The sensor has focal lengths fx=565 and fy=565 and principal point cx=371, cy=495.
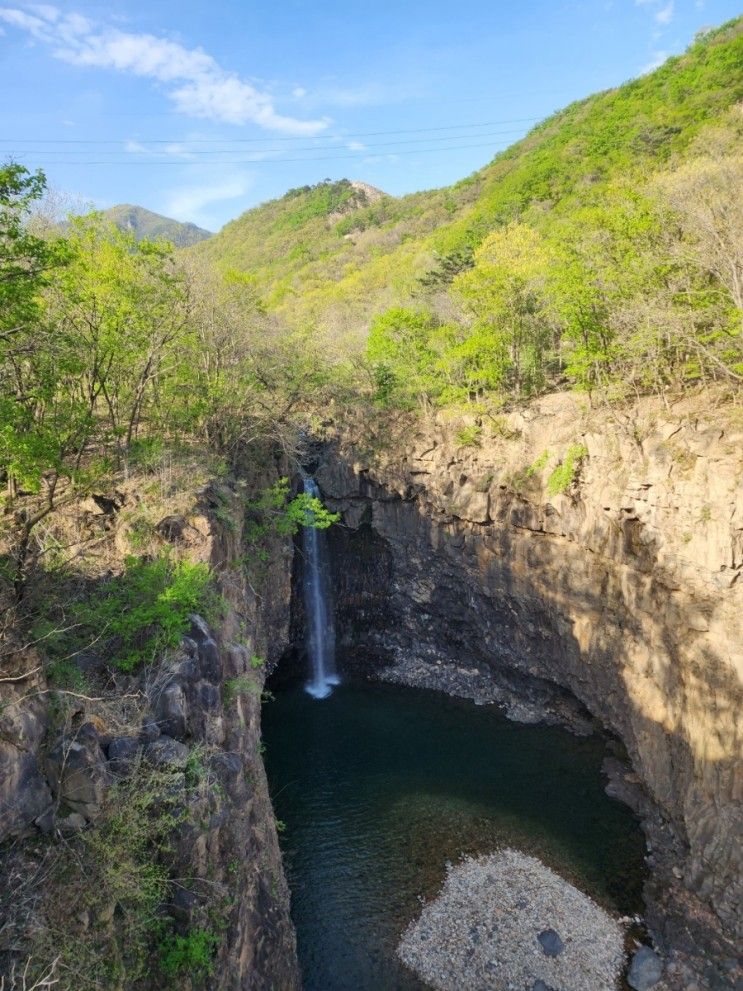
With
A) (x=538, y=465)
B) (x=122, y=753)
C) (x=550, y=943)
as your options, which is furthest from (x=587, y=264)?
(x=550, y=943)

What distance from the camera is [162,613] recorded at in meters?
11.5

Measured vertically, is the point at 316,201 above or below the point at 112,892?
above

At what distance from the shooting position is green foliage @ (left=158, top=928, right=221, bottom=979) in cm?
807

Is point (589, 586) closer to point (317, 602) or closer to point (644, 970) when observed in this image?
point (644, 970)

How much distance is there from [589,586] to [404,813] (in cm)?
1036

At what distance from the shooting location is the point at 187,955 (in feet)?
27.2

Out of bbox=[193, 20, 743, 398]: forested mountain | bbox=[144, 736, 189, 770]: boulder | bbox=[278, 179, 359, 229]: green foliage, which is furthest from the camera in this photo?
bbox=[278, 179, 359, 229]: green foliage

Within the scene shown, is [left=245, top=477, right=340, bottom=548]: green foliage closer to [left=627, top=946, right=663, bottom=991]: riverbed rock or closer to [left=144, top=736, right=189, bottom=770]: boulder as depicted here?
[left=144, top=736, right=189, bottom=770]: boulder

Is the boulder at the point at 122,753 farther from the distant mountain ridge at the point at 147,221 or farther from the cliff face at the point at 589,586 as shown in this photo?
the distant mountain ridge at the point at 147,221

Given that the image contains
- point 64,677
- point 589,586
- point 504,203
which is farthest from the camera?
point 504,203

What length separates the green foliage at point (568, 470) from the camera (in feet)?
67.4

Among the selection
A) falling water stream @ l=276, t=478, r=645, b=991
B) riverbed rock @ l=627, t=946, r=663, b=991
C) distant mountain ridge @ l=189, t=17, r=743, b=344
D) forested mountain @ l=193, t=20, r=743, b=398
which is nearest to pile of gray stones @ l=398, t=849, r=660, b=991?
riverbed rock @ l=627, t=946, r=663, b=991

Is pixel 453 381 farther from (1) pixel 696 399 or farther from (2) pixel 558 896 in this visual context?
(2) pixel 558 896

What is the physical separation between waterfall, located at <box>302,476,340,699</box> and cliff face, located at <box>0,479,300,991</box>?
14.7 meters
